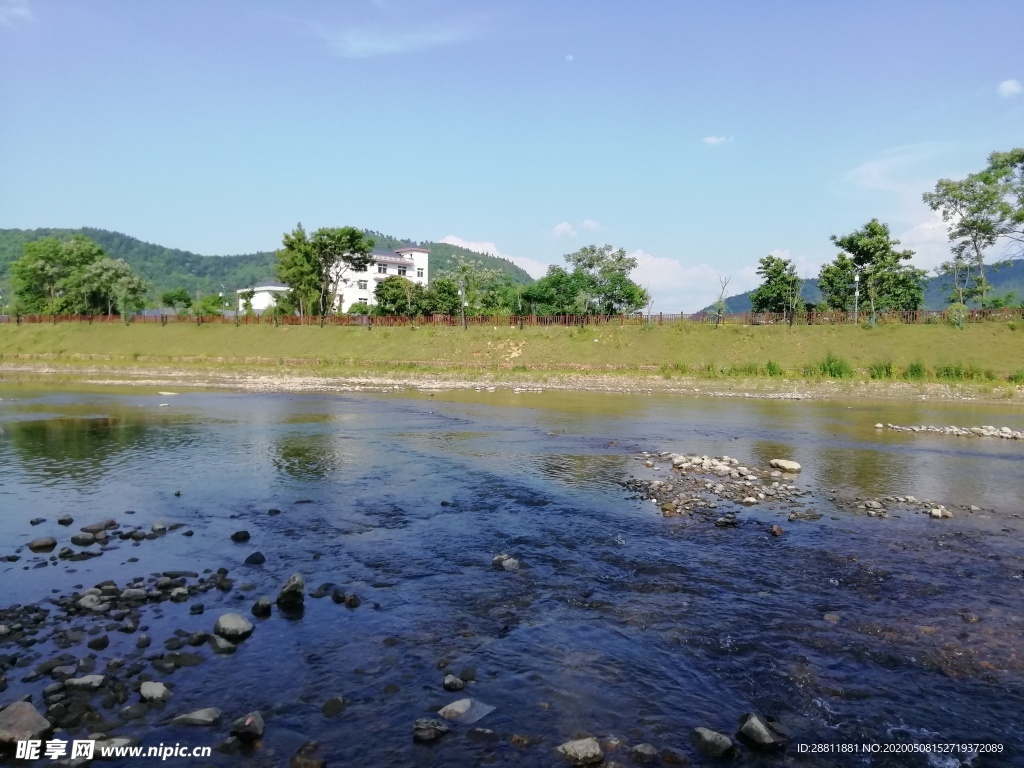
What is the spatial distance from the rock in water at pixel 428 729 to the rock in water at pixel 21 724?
318 centimetres

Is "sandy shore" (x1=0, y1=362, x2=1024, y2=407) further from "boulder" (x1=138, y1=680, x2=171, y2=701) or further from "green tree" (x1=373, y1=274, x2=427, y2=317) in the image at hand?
"boulder" (x1=138, y1=680, x2=171, y2=701)

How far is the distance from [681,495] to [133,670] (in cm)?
1155

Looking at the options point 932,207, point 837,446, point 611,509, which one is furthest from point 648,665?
point 932,207

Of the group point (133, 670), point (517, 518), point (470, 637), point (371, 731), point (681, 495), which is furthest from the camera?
point (681, 495)

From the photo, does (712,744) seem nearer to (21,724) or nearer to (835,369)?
(21,724)

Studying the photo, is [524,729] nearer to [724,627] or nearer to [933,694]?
[724,627]

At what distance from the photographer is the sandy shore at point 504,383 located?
4450 cm

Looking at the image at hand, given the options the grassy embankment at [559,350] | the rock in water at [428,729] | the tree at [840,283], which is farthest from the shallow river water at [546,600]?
the tree at [840,283]

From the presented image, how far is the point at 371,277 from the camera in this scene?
128 metres

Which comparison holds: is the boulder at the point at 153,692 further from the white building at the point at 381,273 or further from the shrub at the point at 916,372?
the white building at the point at 381,273

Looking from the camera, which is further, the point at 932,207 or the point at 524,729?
the point at 932,207

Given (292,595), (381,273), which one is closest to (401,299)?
(381,273)

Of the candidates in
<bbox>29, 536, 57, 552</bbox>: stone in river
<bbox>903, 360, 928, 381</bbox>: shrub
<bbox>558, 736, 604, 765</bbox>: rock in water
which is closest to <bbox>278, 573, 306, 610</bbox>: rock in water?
<bbox>558, 736, 604, 765</bbox>: rock in water

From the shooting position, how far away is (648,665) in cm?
722
